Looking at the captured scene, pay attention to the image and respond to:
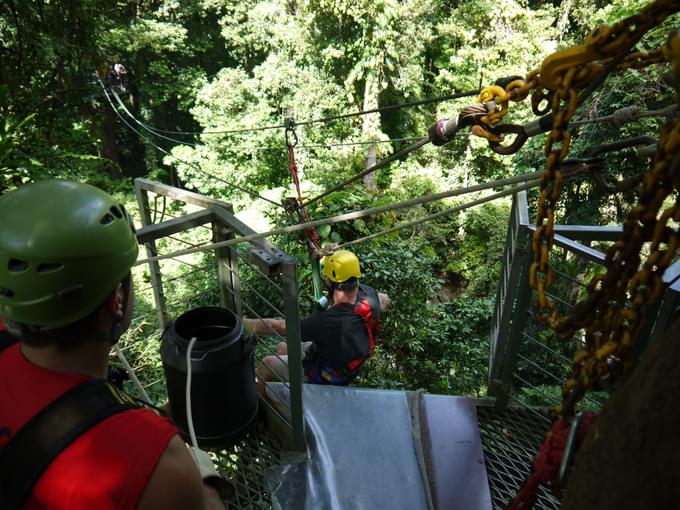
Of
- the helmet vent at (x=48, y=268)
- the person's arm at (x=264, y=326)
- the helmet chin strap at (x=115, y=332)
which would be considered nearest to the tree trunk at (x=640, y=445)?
the helmet chin strap at (x=115, y=332)

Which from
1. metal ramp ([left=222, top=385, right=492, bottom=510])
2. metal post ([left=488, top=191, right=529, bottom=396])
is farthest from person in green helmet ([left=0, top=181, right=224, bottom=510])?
metal post ([left=488, top=191, right=529, bottom=396])

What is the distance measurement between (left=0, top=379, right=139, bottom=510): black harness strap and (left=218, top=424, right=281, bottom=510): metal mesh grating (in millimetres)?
1323

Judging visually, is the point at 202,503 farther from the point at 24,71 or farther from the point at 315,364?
the point at 24,71

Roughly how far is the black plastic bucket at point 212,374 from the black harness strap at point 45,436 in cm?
98

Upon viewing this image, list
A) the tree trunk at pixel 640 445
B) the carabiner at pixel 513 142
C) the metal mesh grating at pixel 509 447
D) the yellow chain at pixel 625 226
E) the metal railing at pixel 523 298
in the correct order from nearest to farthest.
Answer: the tree trunk at pixel 640 445
the yellow chain at pixel 625 226
the carabiner at pixel 513 142
the metal railing at pixel 523 298
the metal mesh grating at pixel 509 447

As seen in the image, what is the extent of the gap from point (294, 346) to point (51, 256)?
1.16 m

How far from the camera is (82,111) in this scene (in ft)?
28.0

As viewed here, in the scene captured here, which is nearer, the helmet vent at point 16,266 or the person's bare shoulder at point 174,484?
the person's bare shoulder at point 174,484

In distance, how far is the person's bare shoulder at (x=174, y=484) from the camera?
98 cm

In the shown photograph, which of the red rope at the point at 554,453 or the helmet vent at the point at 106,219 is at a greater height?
the helmet vent at the point at 106,219

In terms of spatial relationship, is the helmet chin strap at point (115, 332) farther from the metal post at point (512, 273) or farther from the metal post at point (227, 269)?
the metal post at point (512, 273)

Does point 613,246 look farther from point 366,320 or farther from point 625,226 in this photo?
point 366,320

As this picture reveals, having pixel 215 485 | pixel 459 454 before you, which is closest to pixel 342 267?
pixel 459 454

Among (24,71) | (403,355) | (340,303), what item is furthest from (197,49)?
(340,303)
